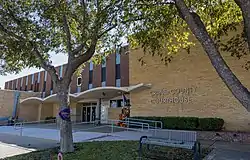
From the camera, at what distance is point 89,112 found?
2711 centimetres

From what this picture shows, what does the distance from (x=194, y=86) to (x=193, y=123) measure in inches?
99.5

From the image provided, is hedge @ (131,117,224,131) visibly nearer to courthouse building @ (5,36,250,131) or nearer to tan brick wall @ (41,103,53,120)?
courthouse building @ (5,36,250,131)

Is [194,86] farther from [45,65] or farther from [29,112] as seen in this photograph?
[29,112]

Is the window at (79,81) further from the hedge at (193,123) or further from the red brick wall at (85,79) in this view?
the hedge at (193,123)

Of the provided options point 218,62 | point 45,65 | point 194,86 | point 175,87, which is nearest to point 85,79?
point 175,87

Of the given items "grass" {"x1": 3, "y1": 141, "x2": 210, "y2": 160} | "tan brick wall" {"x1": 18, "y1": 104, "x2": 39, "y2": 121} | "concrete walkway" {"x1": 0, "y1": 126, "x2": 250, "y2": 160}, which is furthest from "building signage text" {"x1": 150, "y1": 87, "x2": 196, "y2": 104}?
"tan brick wall" {"x1": 18, "y1": 104, "x2": 39, "y2": 121}

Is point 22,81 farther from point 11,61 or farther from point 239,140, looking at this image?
point 239,140

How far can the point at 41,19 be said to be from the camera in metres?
8.77

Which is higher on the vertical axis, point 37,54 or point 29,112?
point 37,54

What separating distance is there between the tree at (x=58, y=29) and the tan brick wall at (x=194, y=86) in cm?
714

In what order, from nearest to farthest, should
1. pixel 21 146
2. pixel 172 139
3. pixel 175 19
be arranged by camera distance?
1. pixel 172 139
2. pixel 175 19
3. pixel 21 146

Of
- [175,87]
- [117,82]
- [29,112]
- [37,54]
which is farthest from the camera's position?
[29,112]

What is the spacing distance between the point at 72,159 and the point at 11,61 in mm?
5702

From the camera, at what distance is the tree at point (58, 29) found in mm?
8258
